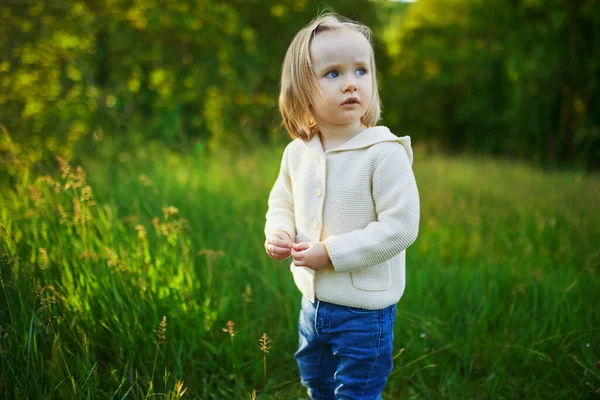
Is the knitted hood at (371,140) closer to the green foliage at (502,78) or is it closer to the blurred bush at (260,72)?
the blurred bush at (260,72)

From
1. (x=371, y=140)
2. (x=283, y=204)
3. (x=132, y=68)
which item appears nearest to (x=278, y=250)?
(x=283, y=204)

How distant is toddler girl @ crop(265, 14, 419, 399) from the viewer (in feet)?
5.07

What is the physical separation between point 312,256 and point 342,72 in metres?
0.67

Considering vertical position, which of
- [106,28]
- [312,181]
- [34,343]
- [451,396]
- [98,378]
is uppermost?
[106,28]

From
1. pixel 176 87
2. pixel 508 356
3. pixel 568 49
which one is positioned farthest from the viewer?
pixel 568 49

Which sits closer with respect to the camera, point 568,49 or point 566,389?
point 566,389

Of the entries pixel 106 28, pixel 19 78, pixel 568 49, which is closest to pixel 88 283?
pixel 19 78

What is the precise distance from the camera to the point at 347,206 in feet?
5.36

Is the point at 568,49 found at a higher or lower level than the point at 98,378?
higher

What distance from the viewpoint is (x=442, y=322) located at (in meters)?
2.53

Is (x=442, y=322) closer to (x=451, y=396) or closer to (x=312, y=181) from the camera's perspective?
(x=451, y=396)

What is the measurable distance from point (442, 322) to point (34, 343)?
6.59ft

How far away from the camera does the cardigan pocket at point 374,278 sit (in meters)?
1.63

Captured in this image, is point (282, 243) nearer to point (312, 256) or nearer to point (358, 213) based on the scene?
point (312, 256)
